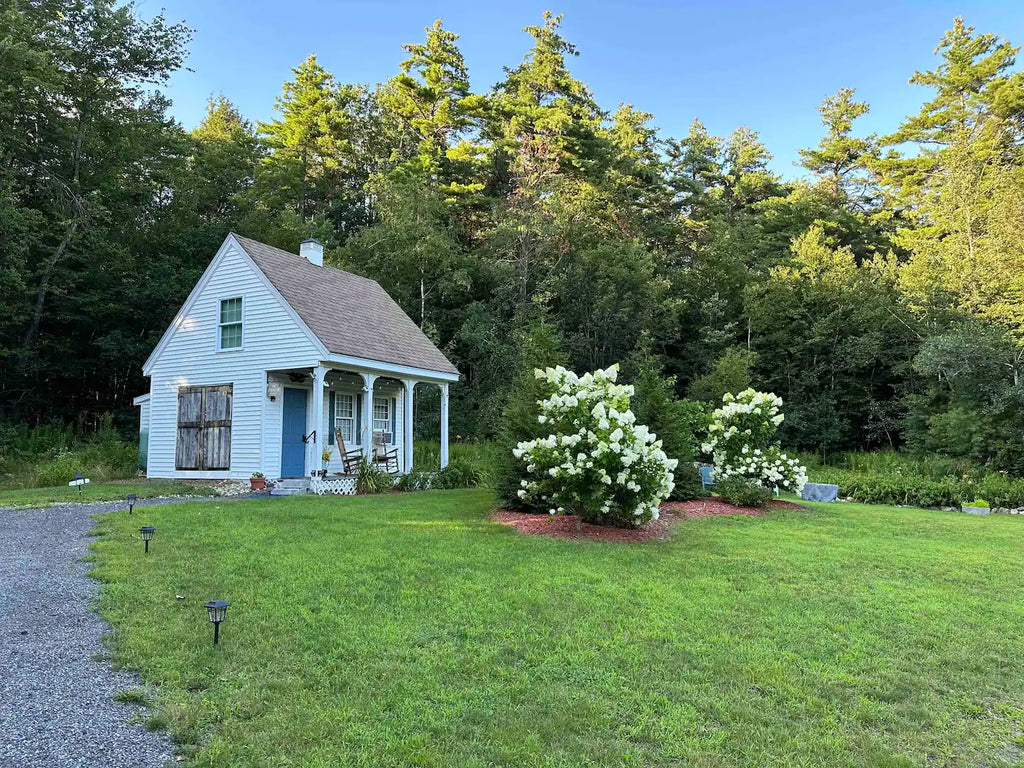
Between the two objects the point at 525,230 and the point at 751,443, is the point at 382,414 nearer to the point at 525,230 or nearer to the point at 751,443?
the point at 751,443

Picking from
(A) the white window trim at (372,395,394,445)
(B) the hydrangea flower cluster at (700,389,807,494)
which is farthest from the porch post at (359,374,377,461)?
(B) the hydrangea flower cluster at (700,389,807,494)

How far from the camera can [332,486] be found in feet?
41.4

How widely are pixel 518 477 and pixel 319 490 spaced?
4.52 m

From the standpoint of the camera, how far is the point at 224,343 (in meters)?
14.1

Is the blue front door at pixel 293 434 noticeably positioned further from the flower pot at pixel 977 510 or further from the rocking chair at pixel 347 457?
the flower pot at pixel 977 510

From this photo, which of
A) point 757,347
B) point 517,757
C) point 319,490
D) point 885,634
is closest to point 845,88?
point 757,347

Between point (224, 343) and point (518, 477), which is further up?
point (224, 343)

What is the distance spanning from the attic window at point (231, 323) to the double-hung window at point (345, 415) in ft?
8.14

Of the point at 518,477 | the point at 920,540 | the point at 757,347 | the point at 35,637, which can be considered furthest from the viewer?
the point at 757,347

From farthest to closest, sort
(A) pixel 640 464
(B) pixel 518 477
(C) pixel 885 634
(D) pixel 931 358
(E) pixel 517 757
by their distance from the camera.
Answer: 1. (D) pixel 931 358
2. (B) pixel 518 477
3. (A) pixel 640 464
4. (C) pixel 885 634
5. (E) pixel 517 757

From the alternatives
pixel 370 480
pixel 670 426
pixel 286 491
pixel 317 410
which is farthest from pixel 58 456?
pixel 670 426

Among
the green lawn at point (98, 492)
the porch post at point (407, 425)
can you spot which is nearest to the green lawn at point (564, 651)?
the green lawn at point (98, 492)

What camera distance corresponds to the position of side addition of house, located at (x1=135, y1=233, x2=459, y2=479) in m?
13.2

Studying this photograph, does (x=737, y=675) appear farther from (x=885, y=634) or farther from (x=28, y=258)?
(x=28, y=258)
